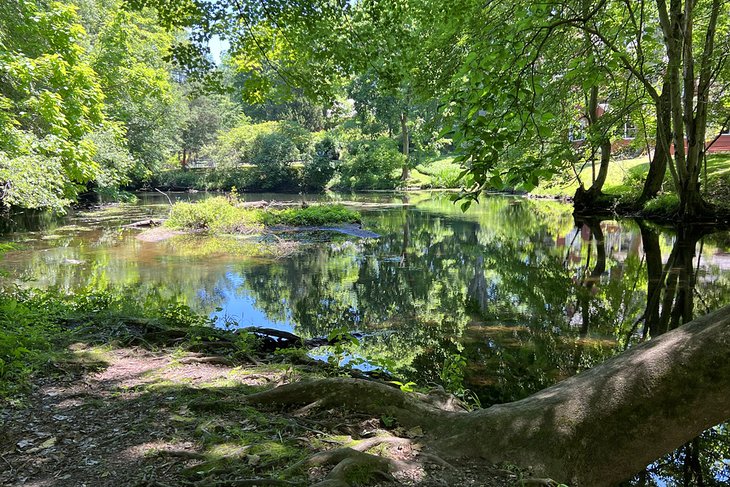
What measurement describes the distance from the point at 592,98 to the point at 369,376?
20.8 meters

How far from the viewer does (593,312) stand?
8930 millimetres

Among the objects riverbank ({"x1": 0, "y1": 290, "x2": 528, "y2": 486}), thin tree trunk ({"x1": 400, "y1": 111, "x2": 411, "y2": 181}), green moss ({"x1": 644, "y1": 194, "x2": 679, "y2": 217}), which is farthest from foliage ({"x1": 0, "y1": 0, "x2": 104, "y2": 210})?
thin tree trunk ({"x1": 400, "y1": 111, "x2": 411, "y2": 181})

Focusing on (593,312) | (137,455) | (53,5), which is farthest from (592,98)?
(137,455)

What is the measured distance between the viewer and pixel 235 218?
67.0 feet

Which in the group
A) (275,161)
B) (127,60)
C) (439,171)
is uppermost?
(127,60)

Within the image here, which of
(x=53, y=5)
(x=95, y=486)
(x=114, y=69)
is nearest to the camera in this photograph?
(x=95, y=486)

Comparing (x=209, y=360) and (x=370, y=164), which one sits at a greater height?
(x=370, y=164)

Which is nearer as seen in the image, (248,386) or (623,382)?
(623,382)

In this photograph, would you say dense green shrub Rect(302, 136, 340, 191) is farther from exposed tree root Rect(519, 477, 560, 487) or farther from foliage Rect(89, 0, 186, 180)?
exposed tree root Rect(519, 477, 560, 487)

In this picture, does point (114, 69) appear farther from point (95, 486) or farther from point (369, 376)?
point (95, 486)

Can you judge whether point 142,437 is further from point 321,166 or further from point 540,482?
point 321,166

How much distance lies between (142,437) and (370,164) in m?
Answer: 44.4

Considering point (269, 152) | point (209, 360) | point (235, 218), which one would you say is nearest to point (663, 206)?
point (235, 218)

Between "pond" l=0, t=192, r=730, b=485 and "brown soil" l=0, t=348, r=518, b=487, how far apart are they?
177 centimetres
